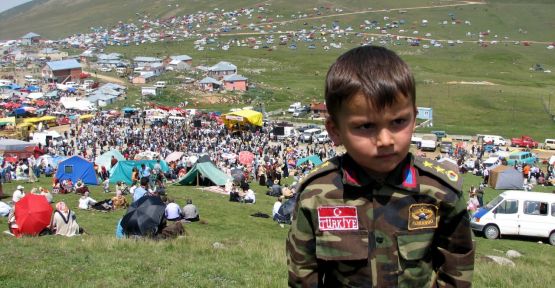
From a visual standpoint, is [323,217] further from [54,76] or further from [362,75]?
[54,76]

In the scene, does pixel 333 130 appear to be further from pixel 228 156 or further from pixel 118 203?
pixel 228 156

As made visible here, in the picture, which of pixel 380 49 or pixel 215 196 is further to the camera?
pixel 215 196

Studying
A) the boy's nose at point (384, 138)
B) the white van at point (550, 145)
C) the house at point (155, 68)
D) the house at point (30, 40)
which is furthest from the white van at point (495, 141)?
the house at point (30, 40)

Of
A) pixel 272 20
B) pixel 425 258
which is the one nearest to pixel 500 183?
pixel 425 258

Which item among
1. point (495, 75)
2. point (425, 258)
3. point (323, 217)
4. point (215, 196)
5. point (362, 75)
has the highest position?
point (362, 75)

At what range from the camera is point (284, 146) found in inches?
2051

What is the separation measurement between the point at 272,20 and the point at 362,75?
18809 cm

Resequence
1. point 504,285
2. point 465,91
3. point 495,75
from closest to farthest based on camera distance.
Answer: point 504,285 < point 465,91 < point 495,75

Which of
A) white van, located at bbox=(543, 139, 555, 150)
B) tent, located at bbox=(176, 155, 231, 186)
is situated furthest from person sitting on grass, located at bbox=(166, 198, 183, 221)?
white van, located at bbox=(543, 139, 555, 150)

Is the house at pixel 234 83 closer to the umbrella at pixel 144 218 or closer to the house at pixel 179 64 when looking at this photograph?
the house at pixel 179 64

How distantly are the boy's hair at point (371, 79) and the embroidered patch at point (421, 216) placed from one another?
20.6 inches

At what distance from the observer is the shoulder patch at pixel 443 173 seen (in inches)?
106

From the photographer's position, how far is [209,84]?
300ft

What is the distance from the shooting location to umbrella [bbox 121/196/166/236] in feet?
41.6
